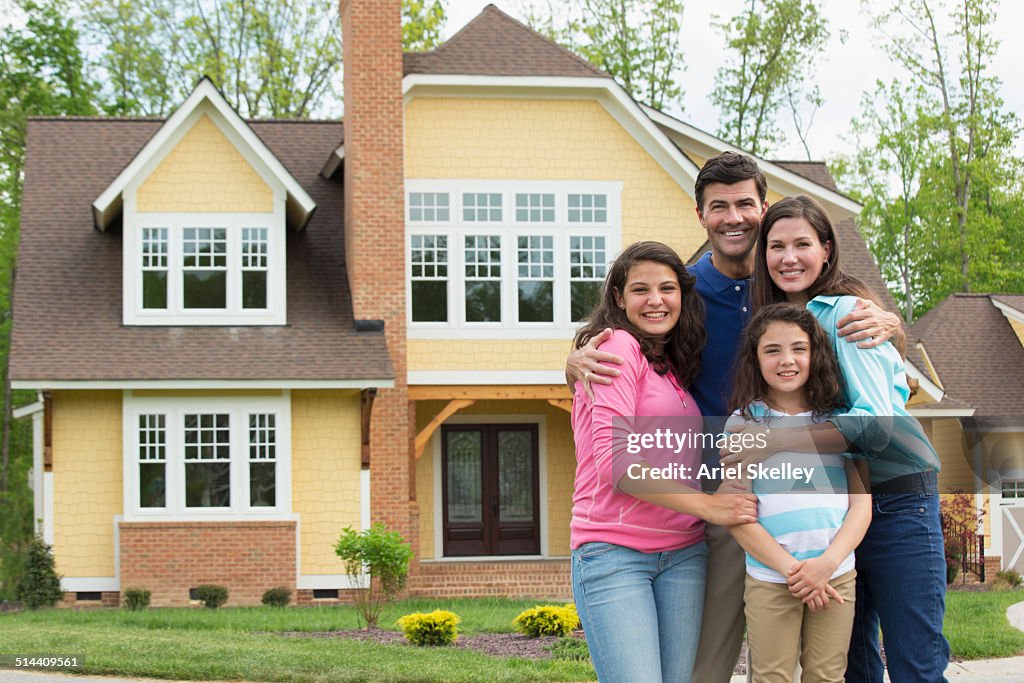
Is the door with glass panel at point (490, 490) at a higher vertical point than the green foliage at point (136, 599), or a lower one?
higher

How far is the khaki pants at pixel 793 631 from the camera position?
394 centimetres

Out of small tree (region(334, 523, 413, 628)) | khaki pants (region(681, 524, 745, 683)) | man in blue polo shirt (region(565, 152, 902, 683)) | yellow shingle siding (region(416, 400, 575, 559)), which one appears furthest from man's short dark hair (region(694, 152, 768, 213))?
yellow shingle siding (region(416, 400, 575, 559))

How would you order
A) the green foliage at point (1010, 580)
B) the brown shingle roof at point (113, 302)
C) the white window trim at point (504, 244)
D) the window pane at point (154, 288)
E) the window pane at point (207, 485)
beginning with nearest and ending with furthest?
the brown shingle roof at point (113, 302) → the window pane at point (207, 485) → the green foliage at point (1010, 580) → the window pane at point (154, 288) → the white window trim at point (504, 244)

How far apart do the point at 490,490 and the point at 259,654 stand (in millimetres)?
11216

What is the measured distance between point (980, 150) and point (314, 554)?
24.5 metres

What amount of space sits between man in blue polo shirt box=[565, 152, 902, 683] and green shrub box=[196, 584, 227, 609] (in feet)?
46.1

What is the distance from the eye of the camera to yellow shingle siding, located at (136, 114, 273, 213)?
1892 cm

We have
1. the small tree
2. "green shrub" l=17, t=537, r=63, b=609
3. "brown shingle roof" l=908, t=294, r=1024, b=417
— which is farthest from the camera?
"brown shingle roof" l=908, t=294, r=1024, b=417

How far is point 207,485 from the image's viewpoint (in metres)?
18.4

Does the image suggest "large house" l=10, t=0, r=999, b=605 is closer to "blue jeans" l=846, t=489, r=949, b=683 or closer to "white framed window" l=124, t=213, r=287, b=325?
"white framed window" l=124, t=213, r=287, b=325

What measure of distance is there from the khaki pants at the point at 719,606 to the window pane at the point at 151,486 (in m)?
15.2

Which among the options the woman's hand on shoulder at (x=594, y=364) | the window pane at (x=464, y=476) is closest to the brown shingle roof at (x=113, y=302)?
the window pane at (x=464, y=476)

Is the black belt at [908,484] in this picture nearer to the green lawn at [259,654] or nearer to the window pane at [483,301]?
the green lawn at [259,654]

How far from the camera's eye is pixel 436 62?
781 inches
